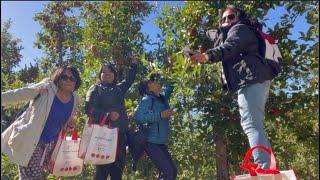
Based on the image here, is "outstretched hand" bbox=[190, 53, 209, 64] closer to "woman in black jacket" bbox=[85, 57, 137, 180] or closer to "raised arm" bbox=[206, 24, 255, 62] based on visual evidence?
"raised arm" bbox=[206, 24, 255, 62]

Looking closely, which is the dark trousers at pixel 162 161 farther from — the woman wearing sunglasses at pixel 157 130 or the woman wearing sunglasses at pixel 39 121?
the woman wearing sunglasses at pixel 39 121

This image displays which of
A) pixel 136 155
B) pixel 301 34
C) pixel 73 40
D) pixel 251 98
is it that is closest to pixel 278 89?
pixel 301 34

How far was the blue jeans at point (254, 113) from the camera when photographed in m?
3.23

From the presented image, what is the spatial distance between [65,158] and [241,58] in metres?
2.12

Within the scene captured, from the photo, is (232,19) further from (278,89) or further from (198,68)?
(278,89)

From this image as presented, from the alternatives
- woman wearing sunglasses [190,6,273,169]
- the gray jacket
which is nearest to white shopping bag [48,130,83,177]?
the gray jacket

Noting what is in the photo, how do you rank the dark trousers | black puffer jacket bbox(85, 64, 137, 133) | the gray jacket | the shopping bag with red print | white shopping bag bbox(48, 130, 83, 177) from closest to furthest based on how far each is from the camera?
the shopping bag with red print < the gray jacket < white shopping bag bbox(48, 130, 83, 177) < the dark trousers < black puffer jacket bbox(85, 64, 137, 133)

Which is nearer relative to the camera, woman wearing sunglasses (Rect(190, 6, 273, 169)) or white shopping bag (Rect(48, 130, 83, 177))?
woman wearing sunglasses (Rect(190, 6, 273, 169))

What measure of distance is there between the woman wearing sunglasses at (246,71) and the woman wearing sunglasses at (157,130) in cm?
143

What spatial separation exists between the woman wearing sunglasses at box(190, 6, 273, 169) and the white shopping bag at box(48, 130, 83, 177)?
178cm

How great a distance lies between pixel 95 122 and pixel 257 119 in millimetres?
2165

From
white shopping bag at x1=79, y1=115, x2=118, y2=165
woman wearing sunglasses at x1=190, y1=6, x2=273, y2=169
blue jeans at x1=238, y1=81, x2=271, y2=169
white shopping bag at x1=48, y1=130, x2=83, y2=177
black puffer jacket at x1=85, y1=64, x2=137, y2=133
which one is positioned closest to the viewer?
blue jeans at x1=238, y1=81, x2=271, y2=169

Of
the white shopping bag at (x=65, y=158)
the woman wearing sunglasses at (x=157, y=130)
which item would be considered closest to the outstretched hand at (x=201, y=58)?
the woman wearing sunglasses at (x=157, y=130)

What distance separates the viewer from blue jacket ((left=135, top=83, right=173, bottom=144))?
16.1 ft
